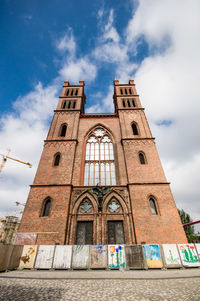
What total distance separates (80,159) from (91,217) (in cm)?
580

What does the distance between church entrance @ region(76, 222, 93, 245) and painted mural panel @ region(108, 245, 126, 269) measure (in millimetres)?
2913

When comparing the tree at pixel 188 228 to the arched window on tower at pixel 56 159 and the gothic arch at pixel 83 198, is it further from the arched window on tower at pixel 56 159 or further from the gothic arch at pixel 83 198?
the arched window on tower at pixel 56 159

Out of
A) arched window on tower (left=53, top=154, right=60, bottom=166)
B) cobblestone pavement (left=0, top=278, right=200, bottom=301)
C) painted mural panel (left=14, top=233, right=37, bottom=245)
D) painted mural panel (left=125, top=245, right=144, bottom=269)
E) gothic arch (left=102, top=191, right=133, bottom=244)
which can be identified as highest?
arched window on tower (left=53, top=154, right=60, bottom=166)

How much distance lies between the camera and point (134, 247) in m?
8.66

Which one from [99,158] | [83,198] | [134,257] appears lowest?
[134,257]

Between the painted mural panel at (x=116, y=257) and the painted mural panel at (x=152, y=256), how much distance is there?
4.34 feet

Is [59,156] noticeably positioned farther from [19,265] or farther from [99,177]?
[19,265]

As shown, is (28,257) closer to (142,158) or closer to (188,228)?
(142,158)

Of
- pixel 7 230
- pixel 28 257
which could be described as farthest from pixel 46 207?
pixel 7 230

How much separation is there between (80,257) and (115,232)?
149 inches

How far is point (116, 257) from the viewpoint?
27.5ft

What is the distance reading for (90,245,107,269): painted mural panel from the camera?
8.20 m

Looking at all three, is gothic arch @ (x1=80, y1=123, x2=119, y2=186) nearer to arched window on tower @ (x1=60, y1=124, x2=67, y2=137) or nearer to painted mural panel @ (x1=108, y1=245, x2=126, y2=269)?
arched window on tower @ (x1=60, y1=124, x2=67, y2=137)

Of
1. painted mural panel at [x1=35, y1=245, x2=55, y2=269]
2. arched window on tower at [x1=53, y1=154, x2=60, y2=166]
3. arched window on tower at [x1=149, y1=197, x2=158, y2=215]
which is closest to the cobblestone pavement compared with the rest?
painted mural panel at [x1=35, y1=245, x2=55, y2=269]
